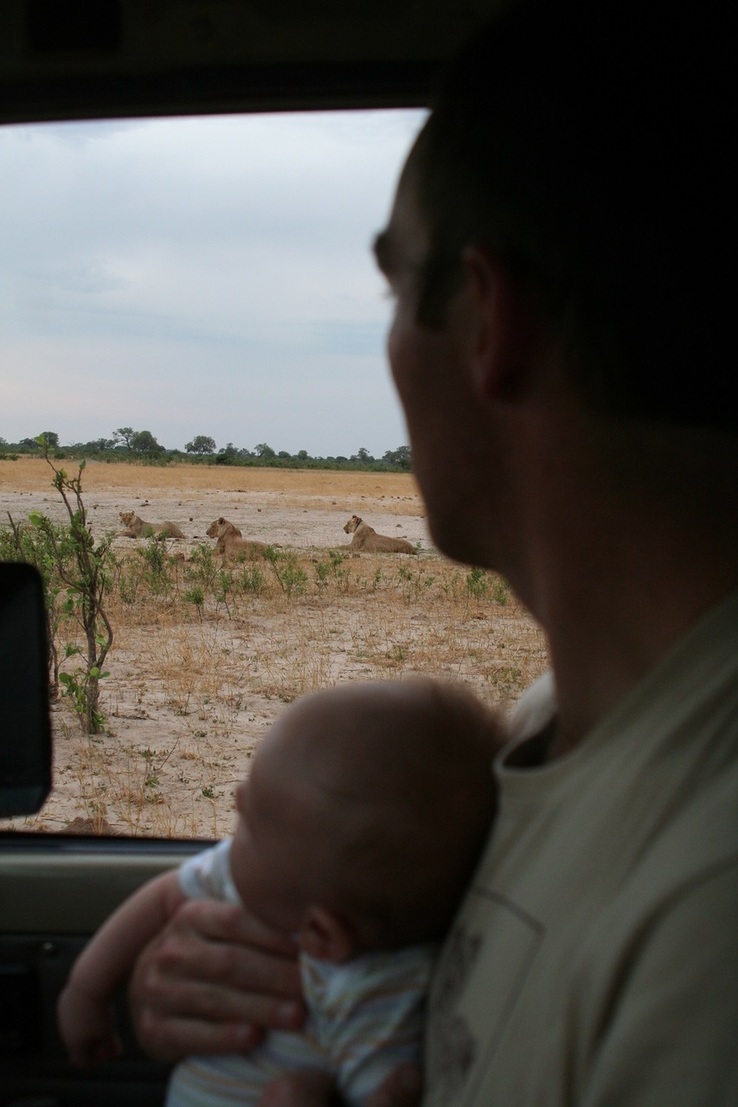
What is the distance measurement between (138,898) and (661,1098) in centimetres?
97

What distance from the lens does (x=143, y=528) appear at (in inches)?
257

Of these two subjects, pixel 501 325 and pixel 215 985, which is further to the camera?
pixel 215 985

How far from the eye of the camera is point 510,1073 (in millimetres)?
738

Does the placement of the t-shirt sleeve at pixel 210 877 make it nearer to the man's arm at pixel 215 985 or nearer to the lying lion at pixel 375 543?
the man's arm at pixel 215 985

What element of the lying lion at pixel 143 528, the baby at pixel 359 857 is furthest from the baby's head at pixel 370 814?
the lying lion at pixel 143 528

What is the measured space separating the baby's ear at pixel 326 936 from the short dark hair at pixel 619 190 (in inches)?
23.6

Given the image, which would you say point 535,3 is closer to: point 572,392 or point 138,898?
point 572,392

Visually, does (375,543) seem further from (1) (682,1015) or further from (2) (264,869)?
(1) (682,1015)

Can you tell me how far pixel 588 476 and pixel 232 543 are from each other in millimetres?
5743

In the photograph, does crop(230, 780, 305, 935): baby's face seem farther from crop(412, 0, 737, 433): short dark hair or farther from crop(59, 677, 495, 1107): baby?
crop(412, 0, 737, 433): short dark hair

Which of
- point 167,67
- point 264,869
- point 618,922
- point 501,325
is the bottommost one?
point 264,869

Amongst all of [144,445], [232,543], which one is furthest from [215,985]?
[232,543]

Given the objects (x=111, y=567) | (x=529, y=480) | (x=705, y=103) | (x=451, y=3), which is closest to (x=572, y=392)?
(x=529, y=480)

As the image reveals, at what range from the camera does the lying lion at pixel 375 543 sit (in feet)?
19.5
